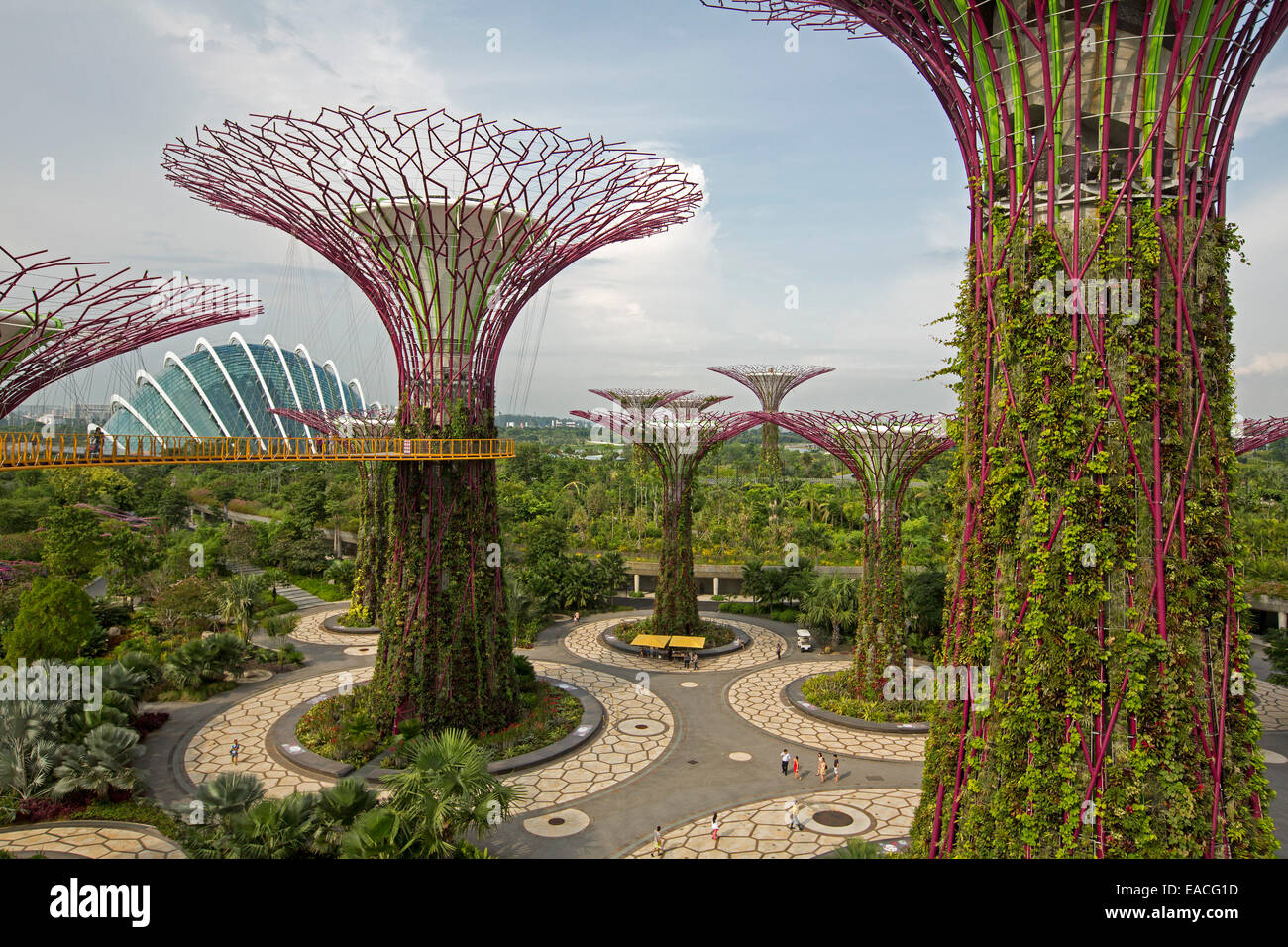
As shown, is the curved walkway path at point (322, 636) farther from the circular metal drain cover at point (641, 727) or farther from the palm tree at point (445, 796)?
the palm tree at point (445, 796)

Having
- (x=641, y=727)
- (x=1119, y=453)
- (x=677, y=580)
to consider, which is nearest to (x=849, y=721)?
(x=641, y=727)

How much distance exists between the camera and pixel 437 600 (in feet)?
50.9

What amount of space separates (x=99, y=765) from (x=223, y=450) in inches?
242

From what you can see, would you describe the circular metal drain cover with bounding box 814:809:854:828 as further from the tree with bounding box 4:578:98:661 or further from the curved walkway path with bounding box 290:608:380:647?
the tree with bounding box 4:578:98:661

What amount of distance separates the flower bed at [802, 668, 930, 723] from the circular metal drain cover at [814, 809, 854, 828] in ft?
15.2

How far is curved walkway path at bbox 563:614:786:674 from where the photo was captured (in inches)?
877

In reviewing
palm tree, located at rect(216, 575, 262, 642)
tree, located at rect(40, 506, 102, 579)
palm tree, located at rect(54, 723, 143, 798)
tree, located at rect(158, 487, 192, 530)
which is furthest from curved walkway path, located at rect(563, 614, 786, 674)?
tree, located at rect(158, 487, 192, 530)

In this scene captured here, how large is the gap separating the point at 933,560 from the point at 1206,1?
21299 mm

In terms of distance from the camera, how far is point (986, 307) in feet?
25.6

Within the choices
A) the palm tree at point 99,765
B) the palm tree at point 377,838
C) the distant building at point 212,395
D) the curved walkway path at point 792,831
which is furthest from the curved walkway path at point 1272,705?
the distant building at point 212,395

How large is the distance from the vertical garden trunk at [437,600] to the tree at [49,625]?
8.12m
